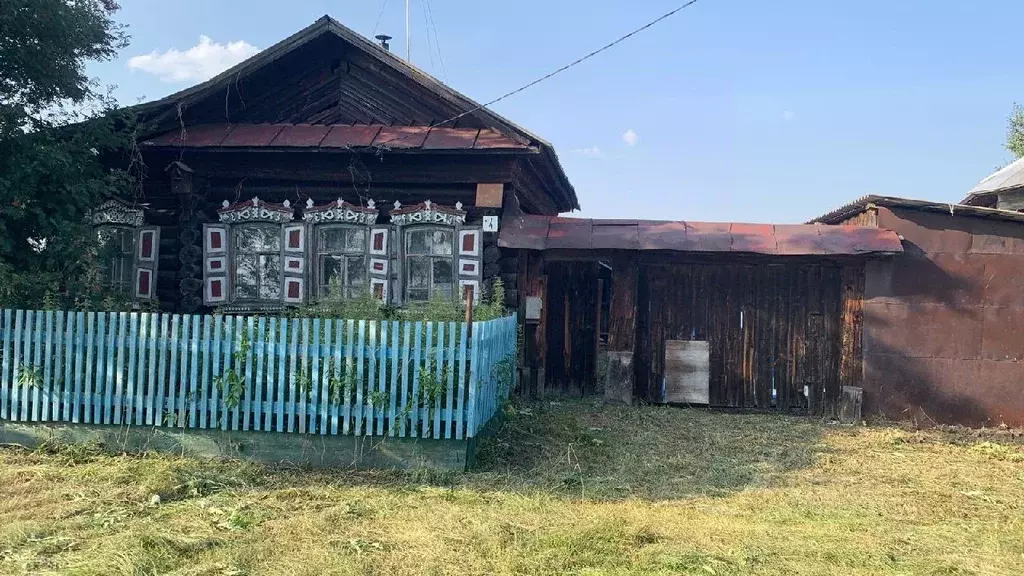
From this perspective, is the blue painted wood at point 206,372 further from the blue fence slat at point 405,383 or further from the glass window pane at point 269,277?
the glass window pane at point 269,277

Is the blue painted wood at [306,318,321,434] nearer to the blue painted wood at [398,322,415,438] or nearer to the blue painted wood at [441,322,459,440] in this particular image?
the blue painted wood at [398,322,415,438]

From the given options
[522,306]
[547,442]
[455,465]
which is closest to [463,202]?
[522,306]

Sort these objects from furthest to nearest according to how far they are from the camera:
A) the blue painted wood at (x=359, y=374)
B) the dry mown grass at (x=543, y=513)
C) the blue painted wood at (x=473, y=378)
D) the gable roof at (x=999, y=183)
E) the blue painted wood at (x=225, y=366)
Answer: the gable roof at (x=999, y=183), the blue painted wood at (x=225, y=366), the blue painted wood at (x=359, y=374), the blue painted wood at (x=473, y=378), the dry mown grass at (x=543, y=513)

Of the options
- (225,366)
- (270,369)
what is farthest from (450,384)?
(225,366)

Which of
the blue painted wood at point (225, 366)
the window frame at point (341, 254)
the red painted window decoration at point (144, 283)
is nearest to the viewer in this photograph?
the blue painted wood at point (225, 366)

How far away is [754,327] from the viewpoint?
10.5 metres

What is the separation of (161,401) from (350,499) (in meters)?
2.41

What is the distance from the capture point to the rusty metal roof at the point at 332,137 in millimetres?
9969

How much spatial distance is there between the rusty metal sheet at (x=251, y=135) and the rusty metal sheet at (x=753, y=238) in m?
6.80

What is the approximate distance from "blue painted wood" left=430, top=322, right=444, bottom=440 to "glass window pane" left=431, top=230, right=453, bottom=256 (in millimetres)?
4016

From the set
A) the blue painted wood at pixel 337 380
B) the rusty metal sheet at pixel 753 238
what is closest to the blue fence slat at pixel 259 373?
the blue painted wood at pixel 337 380

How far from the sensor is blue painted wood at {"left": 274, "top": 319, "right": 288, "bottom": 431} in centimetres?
672

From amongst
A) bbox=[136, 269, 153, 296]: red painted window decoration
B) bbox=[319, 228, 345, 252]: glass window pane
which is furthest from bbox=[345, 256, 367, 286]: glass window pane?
bbox=[136, 269, 153, 296]: red painted window decoration

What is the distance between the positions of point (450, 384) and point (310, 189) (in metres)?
5.37
